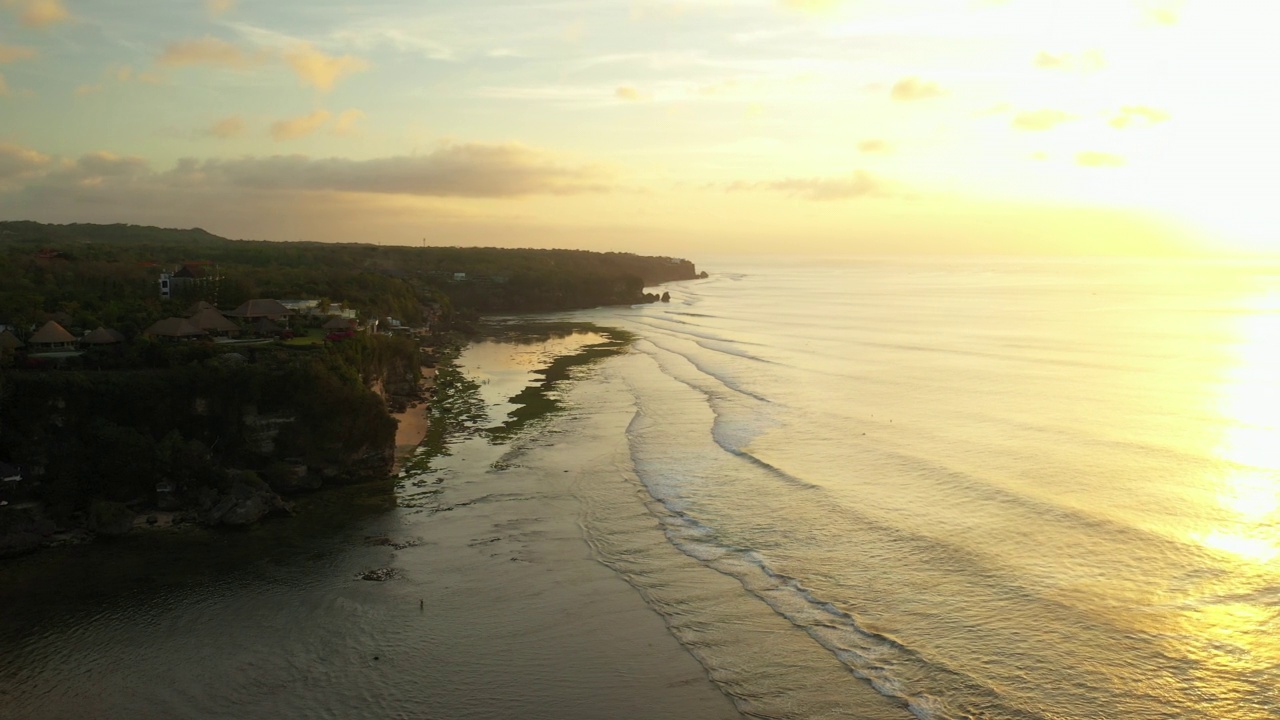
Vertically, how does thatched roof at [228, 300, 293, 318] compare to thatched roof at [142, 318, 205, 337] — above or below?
above

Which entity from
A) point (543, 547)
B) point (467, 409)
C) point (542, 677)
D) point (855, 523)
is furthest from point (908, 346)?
point (542, 677)

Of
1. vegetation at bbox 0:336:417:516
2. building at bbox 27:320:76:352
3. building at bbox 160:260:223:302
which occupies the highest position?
building at bbox 160:260:223:302

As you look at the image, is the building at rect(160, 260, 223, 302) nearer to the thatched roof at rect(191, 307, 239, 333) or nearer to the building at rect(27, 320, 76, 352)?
the thatched roof at rect(191, 307, 239, 333)

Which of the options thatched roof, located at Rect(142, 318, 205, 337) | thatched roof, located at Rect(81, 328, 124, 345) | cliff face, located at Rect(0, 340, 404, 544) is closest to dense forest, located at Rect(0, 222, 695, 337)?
thatched roof, located at Rect(142, 318, 205, 337)

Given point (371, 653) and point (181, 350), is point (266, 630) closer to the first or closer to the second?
point (371, 653)

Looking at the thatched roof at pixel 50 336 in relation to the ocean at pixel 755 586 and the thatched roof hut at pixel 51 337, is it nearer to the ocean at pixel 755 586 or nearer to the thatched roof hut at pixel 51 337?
the thatched roof hut at pixel 51 337

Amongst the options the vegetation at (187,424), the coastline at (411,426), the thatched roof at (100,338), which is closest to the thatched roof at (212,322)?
the thatched roof at (100,338)

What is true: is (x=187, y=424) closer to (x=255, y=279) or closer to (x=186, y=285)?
(x=186, y=285)
